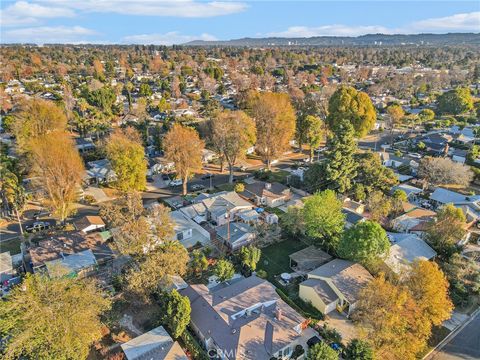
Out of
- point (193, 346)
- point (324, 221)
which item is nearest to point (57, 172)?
point (193, 346)

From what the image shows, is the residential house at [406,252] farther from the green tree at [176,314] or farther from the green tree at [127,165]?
the green tree at [127,165]

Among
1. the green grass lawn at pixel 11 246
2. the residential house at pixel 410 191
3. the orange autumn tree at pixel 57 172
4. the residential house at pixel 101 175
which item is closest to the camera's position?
the green grass lawn at pixel 11 246

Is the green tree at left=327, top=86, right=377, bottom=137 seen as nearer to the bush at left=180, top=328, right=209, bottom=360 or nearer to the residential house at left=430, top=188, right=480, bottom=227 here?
the residential house at left=430, top=188, right=480, bottom=227

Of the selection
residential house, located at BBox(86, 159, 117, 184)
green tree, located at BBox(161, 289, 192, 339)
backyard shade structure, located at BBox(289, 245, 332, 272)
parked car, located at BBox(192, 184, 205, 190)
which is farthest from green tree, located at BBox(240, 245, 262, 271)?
residential house, located at BBox(86, 159, 117, 184)

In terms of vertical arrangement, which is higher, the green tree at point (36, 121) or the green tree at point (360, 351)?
the green tree at point (36, 121)

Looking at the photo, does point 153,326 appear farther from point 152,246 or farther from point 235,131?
point 235,131

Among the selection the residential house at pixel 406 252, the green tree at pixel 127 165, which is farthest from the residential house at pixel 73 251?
the residential house at pixel 406 252

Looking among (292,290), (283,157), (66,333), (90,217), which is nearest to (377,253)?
(292,290)
